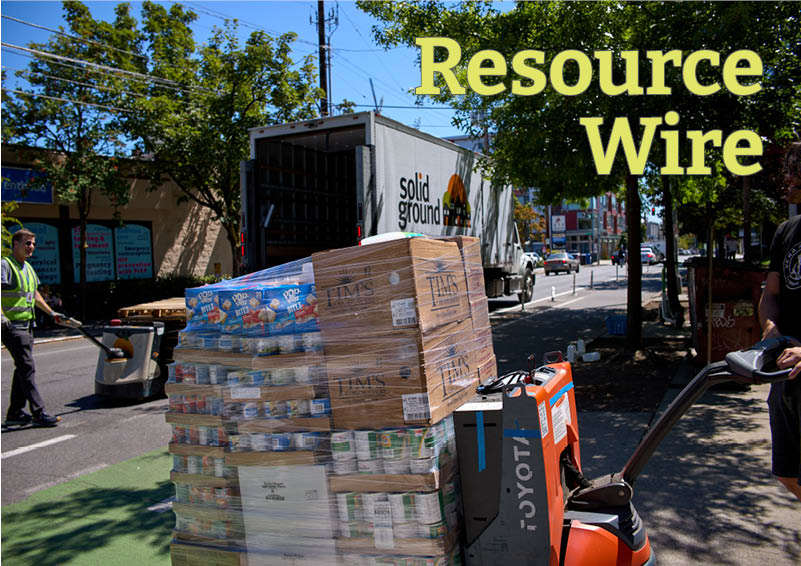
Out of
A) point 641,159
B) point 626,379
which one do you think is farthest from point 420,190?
point 626,379

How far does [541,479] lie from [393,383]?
767 millimetres

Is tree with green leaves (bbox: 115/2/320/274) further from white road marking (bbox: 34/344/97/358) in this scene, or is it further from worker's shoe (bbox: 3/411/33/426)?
worker's shoe (bbox: 3/411/33/426)

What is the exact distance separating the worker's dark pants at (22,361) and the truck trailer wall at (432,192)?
4.75 metres

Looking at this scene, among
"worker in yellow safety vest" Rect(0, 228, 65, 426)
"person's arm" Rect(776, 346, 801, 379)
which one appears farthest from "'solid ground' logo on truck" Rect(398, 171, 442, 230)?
"person's arm" Rect(776, 346, 801, 379)

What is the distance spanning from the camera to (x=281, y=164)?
32.5ft

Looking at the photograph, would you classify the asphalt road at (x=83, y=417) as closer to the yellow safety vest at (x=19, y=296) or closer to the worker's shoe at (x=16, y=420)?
the worker's shoe at (x=16, y=420)

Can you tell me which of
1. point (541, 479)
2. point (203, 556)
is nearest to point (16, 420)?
point (203, 556)

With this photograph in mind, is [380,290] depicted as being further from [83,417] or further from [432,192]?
[432,192]

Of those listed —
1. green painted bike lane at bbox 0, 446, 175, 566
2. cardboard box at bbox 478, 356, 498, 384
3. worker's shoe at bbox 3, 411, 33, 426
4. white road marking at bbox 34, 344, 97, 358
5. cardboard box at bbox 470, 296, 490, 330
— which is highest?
cardboard box at bbox 470, 296, 490, 330

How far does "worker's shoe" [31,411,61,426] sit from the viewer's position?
22.9 ft

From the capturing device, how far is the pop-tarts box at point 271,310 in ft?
10.0

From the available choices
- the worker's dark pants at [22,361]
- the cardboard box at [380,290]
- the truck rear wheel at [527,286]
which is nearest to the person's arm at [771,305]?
the cardboard box at [380,290]

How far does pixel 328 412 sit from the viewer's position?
2941 millimetres

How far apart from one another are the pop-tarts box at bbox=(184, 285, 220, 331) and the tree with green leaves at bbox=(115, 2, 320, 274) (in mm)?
15563
